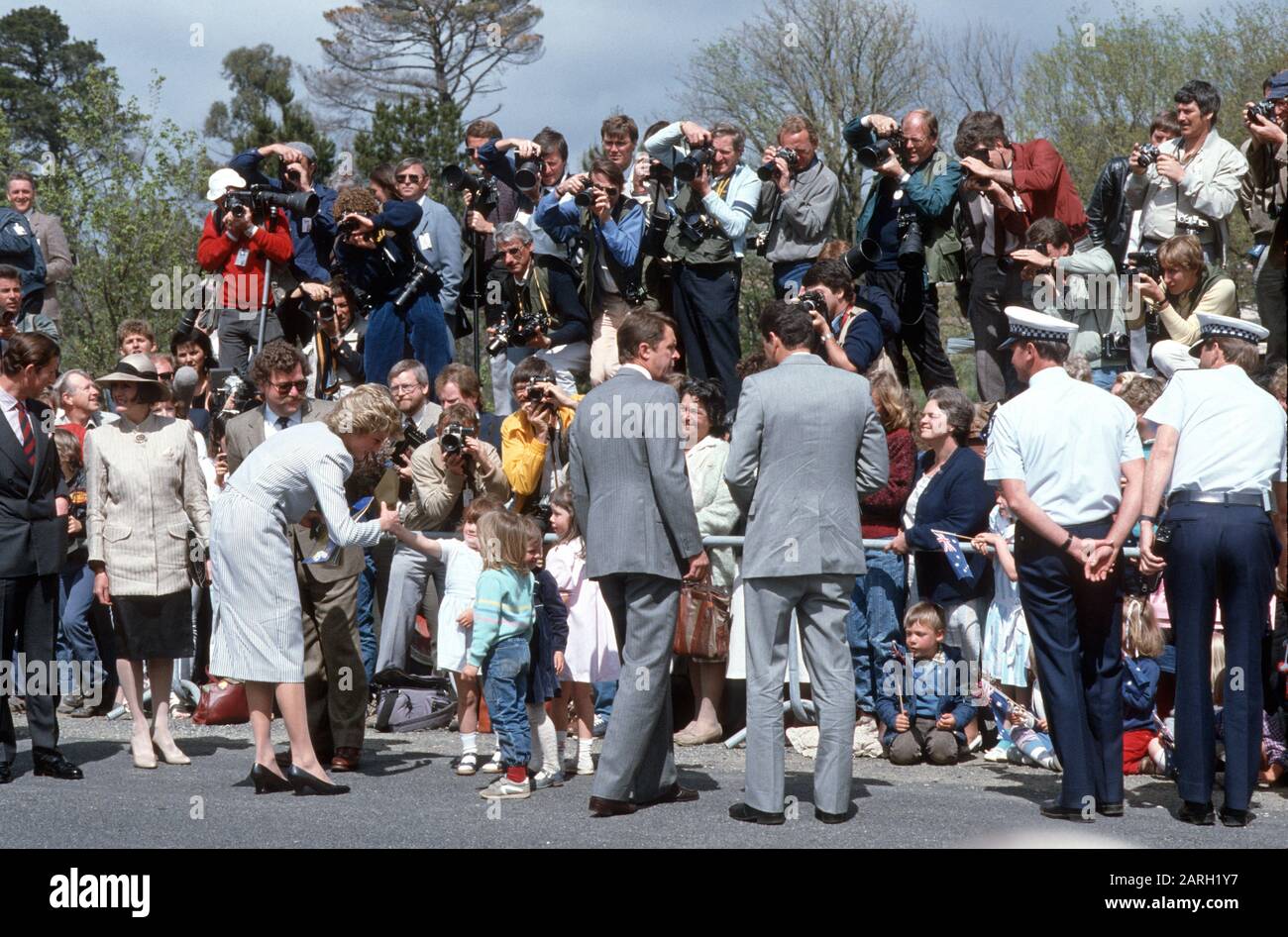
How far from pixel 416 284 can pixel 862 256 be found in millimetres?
3192

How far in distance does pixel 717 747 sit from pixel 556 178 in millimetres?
4623

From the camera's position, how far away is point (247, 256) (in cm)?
1180

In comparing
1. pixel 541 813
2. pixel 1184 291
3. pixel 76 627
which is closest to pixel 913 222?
pixel 1184 291

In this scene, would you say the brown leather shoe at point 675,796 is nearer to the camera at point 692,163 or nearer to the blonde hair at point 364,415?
the blonde hair at point 364,415

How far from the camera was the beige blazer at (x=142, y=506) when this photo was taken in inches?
336

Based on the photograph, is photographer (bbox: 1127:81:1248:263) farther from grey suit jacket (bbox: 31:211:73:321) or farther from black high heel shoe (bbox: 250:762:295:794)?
grey suit jacket (bbox: 31:211:73:321)

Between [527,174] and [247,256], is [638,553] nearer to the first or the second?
[527,174]

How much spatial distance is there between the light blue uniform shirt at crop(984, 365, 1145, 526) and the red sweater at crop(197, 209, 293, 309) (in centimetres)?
633

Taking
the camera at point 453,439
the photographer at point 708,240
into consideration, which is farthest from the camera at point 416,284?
the camera at point 453,439

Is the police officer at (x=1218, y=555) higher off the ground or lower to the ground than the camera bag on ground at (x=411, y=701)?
higher

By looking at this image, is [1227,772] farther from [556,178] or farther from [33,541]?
[556,178]

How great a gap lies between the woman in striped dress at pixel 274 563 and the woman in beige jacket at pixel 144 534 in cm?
104

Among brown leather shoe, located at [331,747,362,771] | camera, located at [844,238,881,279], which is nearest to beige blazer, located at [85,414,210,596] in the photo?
brown leather shoe, located at [331,747,362,771]
